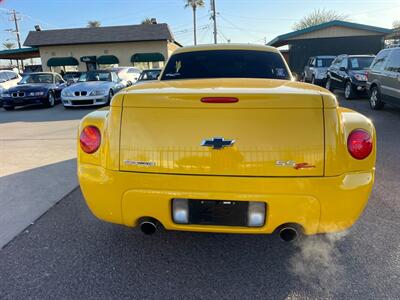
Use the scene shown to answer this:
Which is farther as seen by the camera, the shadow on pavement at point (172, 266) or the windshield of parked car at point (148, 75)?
the windshield of parked car at point (148, 75)

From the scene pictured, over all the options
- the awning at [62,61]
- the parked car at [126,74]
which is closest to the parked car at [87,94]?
the parked car at [126,74]

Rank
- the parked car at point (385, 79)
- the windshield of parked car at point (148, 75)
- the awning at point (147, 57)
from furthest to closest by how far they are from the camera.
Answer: the awning at point (147, 57) < the windshield of parked car at point (148, 75) < the parked car at point (385, 79)

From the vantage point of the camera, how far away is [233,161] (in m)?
2.24

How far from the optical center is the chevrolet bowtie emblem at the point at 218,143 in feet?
7.29

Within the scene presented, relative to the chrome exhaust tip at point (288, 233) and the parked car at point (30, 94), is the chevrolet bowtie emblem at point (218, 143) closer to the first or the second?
the chrome exhaust tip at point (288, 233)

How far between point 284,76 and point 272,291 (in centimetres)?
245

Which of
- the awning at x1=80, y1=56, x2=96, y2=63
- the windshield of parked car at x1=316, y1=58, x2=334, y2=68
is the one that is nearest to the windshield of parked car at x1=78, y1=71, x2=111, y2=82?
the windshield of parked car at x1=316, y1=58, x2=334, y2=68

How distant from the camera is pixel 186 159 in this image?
2.27m

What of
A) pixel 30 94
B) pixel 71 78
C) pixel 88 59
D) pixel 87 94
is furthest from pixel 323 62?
pixel 88 59

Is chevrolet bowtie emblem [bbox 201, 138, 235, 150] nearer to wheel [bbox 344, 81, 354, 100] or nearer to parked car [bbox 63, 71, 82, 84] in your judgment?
wheel [bbox 344, 81, 354, 100]

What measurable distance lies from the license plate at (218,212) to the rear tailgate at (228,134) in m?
0.21

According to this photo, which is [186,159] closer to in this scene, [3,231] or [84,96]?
[3,231]

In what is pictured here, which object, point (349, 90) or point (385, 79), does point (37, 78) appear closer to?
point (349, 90)

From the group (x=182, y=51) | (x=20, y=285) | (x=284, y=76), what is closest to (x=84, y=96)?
(x=182, y=51)
